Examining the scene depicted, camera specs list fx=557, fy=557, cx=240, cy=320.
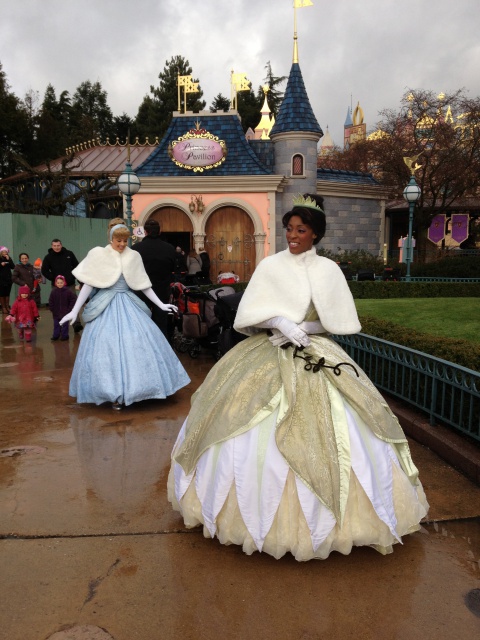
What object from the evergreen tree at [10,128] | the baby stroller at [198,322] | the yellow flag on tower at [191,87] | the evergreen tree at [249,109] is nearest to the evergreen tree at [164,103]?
the evergreen tree at [249,109]

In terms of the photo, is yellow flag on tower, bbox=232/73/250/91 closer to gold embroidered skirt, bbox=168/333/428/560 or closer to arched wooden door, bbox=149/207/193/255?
arched wooden door, bbox=149/207/193/255

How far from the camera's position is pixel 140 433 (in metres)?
4.84

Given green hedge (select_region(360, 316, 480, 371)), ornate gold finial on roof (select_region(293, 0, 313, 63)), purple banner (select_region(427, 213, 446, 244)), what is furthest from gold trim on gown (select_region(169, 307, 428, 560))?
purple banner (select_region(427, 213, 446, 244))

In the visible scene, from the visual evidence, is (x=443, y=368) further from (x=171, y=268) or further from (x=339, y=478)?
(x=171, y=268)

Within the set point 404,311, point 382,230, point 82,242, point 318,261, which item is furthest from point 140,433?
point 382,230

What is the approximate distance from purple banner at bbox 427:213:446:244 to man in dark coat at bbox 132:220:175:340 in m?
20.3

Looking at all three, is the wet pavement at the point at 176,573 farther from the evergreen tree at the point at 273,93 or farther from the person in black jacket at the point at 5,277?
the evergreen tree at the point at 273,93

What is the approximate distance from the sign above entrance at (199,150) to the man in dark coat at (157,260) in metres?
11.4

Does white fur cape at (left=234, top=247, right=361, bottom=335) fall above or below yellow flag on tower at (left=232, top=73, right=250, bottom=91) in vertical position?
below

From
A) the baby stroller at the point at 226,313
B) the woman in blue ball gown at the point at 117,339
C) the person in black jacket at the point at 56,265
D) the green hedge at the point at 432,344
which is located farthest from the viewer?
the person in black jacket at the point at 56,265

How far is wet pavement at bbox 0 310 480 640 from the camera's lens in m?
2.39

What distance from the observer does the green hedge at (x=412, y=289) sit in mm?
13758

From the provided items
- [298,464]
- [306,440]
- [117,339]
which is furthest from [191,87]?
[298,464]

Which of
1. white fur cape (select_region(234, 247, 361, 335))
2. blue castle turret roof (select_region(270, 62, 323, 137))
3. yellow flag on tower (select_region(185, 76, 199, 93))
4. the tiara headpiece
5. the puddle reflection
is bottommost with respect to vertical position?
the puddle reflection
